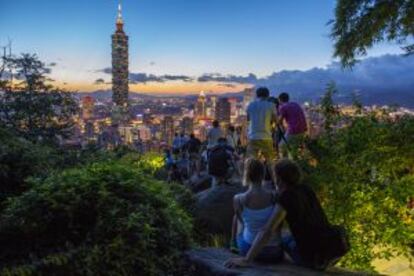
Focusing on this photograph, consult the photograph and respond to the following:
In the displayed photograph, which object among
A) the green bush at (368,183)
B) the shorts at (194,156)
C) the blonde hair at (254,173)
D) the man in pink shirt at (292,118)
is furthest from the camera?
the shorts at (194,156)

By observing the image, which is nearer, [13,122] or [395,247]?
[395,247]

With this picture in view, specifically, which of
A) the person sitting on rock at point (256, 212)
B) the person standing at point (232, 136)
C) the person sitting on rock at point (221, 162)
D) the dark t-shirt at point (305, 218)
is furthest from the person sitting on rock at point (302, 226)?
the person standing at point (232, 136)

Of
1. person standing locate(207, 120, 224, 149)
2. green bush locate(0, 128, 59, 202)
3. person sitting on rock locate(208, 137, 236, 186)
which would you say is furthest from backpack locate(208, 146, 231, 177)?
green bush locate(0, 128, 59, 202)

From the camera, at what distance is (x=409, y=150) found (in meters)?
7.91

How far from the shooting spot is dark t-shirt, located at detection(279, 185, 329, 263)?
5578 mm

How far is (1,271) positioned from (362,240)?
4377 mm

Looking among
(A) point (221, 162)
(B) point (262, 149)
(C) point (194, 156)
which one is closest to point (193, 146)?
(C) point (194, 156)

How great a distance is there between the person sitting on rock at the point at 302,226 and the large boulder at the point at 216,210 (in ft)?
15.5

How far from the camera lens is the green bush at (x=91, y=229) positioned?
19.3 ft

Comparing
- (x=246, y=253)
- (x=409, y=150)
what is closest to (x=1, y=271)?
(x=246, y=253)

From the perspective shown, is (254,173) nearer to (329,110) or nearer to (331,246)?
(331,246)

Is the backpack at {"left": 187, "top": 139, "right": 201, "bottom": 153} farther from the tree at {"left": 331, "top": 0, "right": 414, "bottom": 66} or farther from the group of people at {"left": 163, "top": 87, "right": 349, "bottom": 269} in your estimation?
the group of people at {"left": 163, "top": 87, "right": 349, "bottom": 269}

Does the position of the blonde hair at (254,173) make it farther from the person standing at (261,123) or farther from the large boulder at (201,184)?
the large boulder at (201,184)

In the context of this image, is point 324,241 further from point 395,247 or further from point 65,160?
point 65,160
